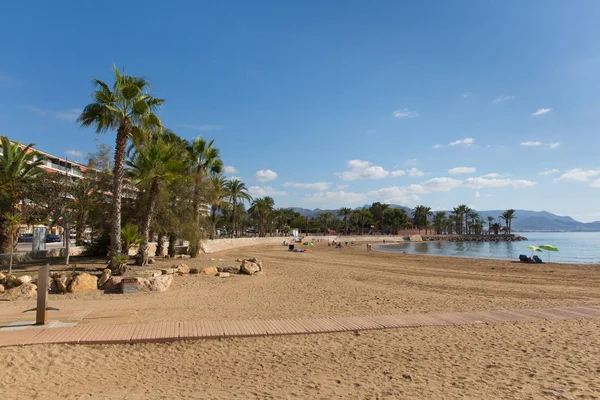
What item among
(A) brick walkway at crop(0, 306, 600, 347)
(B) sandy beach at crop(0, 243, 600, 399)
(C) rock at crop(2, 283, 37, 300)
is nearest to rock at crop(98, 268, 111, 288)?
(C) rock at crop(2, 283, 37, 300)

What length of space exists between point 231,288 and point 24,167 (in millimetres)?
13889

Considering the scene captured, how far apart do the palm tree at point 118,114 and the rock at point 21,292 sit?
3.75m

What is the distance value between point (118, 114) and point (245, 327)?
38.5 feet

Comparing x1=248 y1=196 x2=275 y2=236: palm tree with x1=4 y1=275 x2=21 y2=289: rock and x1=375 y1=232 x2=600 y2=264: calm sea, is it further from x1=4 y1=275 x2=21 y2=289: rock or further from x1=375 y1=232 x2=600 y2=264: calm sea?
x1=4 y1=275 x2=21 y2=289: rock

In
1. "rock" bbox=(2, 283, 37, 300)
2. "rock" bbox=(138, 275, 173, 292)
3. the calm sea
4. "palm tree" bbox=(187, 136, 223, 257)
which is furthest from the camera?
the calm sea

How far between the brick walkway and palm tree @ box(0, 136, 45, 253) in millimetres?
13426

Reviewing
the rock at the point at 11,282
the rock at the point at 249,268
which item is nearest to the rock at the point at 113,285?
the rock at the point at 11,282

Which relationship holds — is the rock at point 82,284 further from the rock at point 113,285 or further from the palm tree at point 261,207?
the palm tree at point 261,207

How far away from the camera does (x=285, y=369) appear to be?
215 inches

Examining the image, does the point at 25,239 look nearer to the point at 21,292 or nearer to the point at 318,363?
the point at 21,292

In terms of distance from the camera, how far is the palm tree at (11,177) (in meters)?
17.2

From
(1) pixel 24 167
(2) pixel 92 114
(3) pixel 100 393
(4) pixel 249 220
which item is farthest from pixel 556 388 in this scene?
(4) pixel 249 220

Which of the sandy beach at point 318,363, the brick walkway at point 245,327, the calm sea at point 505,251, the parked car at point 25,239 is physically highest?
the brick walkway at point 245,327

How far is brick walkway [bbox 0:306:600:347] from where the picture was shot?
252 inches
